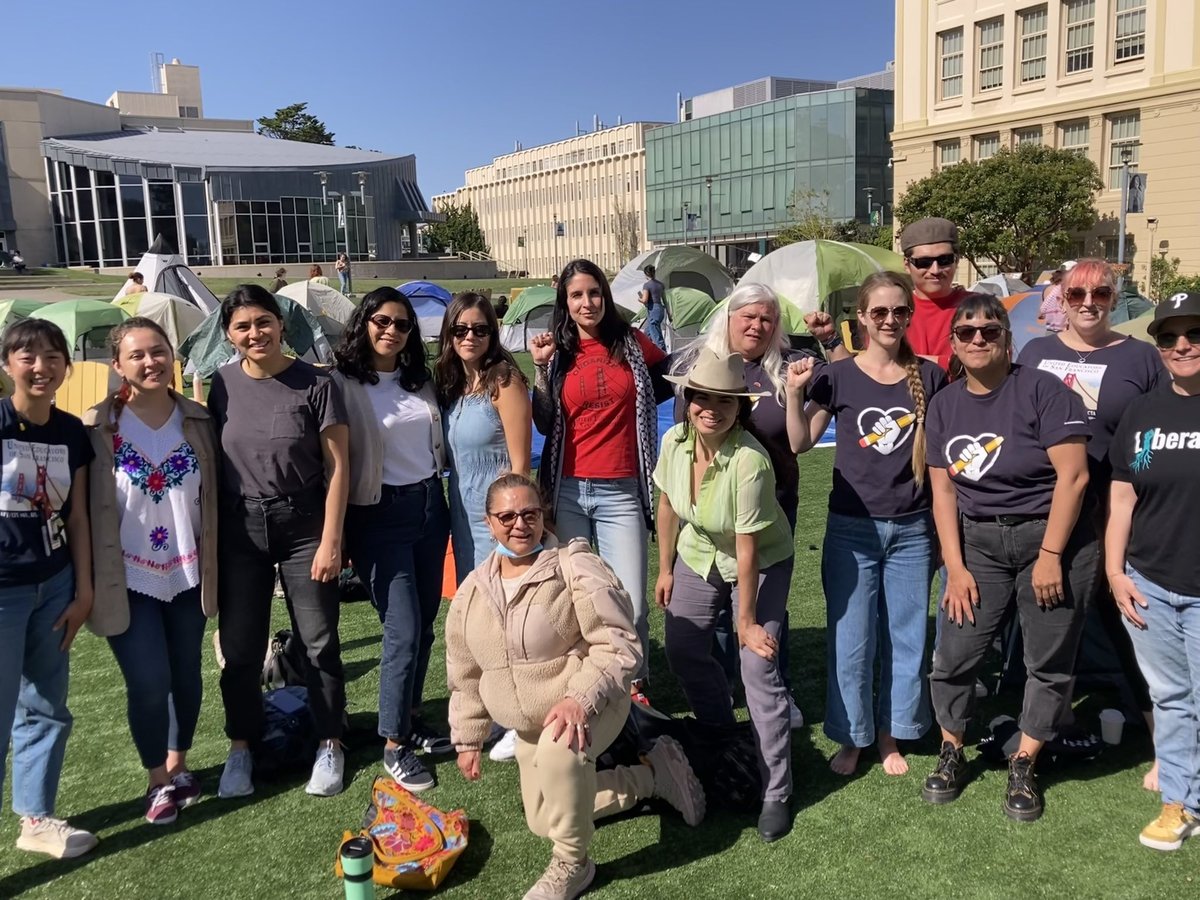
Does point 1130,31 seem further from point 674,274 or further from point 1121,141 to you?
point 674,274

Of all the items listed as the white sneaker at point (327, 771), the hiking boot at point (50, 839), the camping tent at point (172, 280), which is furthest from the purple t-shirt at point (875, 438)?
the camping tent at point (172, 280)

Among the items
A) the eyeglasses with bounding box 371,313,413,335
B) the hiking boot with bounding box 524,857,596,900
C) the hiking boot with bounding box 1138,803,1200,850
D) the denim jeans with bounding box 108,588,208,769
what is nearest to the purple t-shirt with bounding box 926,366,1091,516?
the hiking boot with bounding box 1138,803,1200,850

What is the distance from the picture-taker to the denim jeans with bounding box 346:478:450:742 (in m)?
3.52

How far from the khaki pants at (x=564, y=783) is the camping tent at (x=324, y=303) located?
1599cm

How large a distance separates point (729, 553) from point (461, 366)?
1.29m

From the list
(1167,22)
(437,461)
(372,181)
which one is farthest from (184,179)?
(437,461)

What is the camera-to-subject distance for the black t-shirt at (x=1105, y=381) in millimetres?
3250

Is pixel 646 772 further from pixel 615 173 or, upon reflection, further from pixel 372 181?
pixel 615 173

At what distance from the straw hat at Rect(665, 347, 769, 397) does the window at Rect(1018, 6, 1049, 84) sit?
40.8 meters

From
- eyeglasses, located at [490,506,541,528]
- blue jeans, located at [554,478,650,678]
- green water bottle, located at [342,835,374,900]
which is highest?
eyeglasses, located at [490,506,541,528]

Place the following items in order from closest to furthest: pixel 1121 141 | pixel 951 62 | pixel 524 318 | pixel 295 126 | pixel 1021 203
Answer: pixel 524 318, pixel 1021 203, pixel 1121 141, pixel 951 62, pixel 295 126

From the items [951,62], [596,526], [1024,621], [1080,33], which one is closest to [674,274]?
[596,526]

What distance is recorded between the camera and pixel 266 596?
3430 mm

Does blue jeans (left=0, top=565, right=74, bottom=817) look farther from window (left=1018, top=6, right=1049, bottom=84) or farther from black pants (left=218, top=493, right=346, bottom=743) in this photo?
window (left=1018, top=6, right=1049, bottom=84)
